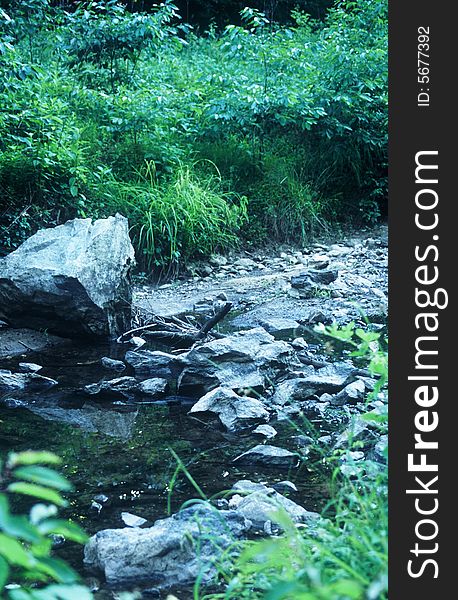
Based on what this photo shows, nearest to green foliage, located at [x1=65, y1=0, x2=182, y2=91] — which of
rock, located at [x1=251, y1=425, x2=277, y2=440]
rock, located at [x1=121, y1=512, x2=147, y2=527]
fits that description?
rock, located at [x1=251, y1=425, x2=277, y2=440]

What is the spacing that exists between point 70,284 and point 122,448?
2.13m

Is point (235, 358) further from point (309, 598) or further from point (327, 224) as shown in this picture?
point (327, 224)

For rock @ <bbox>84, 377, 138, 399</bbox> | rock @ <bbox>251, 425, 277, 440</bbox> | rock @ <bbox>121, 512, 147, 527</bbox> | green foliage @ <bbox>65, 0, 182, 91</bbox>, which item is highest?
green foliage @ <bbox>65, 0, 182, 91</bbox>

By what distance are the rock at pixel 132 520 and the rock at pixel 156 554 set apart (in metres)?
0.25

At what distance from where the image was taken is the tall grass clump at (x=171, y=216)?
816 cm

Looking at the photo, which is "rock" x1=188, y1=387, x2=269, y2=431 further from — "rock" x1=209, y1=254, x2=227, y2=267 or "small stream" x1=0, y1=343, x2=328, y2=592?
"rock" x1=209, y1=254, x2=227, y2=267

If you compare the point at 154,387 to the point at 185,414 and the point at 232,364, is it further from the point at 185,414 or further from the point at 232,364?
the point at 232,364

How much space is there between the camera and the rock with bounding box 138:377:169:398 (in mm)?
5137

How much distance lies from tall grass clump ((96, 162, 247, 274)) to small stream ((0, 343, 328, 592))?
264cm

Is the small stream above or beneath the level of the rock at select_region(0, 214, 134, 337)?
beneath

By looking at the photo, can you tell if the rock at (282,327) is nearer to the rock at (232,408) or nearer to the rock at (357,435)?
the rock at (232,408)

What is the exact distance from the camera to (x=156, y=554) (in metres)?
2.97

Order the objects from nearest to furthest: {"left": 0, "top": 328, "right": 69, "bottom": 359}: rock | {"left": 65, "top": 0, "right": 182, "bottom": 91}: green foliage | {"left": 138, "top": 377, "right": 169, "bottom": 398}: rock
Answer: {"left": 138, "top": 377, "right": 169, "bottom": 398}: rock
{"left": 0, "top": 328, "right": 69, "bottom": 359}: rock
{"left": 65, "top": 0, "right": 182, "bottom": 91}: green foliage

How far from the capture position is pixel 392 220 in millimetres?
2154
